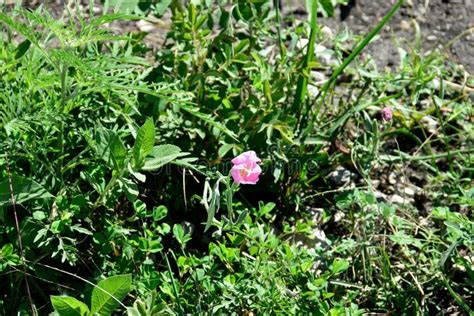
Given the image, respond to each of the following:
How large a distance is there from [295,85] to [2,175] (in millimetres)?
1008

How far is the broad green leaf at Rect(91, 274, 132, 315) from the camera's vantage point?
6.31 ft

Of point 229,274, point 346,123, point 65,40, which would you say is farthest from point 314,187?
point 65,40

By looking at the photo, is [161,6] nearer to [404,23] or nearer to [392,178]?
[392,178]

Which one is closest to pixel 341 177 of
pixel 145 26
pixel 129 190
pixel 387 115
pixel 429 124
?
pixel 387 115

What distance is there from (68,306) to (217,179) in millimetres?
546

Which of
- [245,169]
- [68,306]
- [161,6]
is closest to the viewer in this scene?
[68,306]

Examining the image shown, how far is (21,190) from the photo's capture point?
6.49ft

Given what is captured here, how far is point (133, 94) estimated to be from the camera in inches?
92.0

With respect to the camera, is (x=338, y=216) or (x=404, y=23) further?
(x=404, y=23)

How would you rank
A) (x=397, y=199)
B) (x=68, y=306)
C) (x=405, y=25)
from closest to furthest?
(x=68, y=306), (x=397, y=199), (x=405, y=25)

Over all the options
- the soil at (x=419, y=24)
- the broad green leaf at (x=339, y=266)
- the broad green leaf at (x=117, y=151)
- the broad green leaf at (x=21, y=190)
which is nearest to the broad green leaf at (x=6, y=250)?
the broad green leaf at (x=21, y=190)

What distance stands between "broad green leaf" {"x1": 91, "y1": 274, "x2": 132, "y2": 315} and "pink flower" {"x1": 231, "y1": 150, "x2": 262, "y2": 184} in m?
0.38

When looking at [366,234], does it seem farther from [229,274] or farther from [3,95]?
[3,95]

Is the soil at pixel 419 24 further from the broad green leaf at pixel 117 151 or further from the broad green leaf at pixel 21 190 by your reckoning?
the broad green leaf at pixel 21 190
